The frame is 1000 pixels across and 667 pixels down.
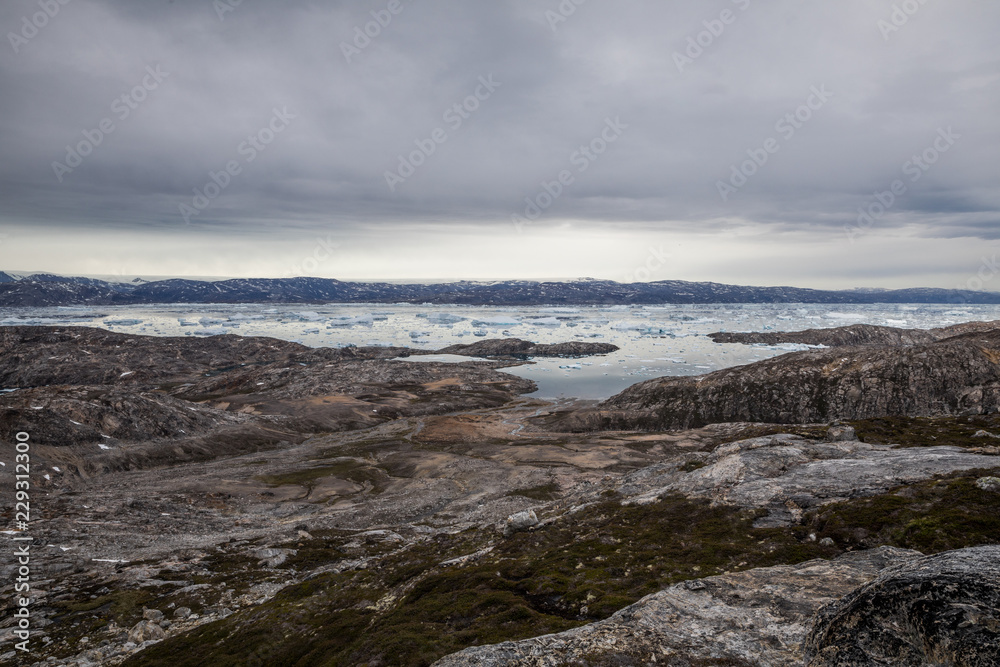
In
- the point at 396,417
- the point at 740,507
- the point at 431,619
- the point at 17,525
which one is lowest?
the point at 396,417

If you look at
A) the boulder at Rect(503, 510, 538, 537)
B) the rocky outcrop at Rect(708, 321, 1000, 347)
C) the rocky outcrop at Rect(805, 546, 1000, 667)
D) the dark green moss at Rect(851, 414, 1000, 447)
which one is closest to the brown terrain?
the rocky outcrop at Rect(805, 546, 1000, 667)

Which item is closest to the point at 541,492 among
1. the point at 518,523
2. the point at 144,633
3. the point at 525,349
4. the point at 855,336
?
the point at 518,523

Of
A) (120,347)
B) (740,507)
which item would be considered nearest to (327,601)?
(740,507)

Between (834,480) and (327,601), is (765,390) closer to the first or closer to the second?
(834,480)

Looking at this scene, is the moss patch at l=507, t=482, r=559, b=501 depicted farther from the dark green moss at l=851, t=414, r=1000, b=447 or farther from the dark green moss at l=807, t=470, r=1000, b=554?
the dark green moss at l=807, t=470, r=1000, b=554

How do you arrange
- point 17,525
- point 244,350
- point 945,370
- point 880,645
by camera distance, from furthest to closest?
point 244,350
point 945,370
point 17,525
point 880,645
